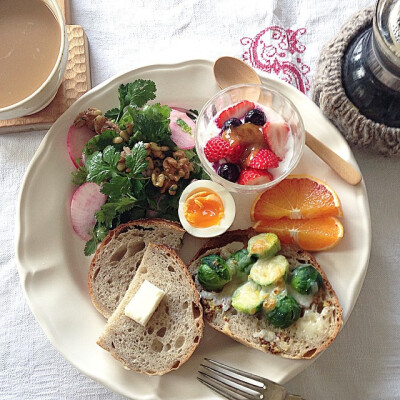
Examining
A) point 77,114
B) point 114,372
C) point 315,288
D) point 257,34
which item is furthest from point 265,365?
point 257,34

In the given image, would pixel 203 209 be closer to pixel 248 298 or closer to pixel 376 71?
pixel 248 298

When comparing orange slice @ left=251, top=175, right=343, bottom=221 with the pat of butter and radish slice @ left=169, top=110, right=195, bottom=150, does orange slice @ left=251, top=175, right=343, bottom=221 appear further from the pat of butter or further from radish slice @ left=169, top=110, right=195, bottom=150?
the pat of butter

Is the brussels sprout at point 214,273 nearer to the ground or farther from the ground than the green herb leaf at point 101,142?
nearer to the ground

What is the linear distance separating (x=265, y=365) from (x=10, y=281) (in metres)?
1.19

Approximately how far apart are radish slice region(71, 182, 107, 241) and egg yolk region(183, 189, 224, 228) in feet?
1.25

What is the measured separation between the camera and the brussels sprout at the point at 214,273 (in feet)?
6.73

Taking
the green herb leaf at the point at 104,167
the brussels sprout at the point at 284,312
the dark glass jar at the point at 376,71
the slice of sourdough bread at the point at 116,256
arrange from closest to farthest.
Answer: the dark glass jar at the point at 376,71 → the brussels sprout at the point at 284,312 → the green herb leaf at the point at 104,167 → the slice of sourdough bread at the point at 116,256

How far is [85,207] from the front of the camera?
7.44 ft

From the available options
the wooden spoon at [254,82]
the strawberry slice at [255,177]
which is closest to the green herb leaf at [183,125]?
the wooden spoon at [254,82]

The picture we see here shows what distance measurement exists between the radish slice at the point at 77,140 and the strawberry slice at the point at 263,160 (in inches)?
28.0

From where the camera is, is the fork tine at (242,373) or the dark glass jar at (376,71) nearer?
the dark glass jar at (376,71)

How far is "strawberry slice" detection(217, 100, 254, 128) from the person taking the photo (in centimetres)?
215

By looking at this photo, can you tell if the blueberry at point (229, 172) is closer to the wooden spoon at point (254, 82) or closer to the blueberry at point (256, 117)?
the blueberry at point (256, 117)

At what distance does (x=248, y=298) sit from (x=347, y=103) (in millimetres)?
837
